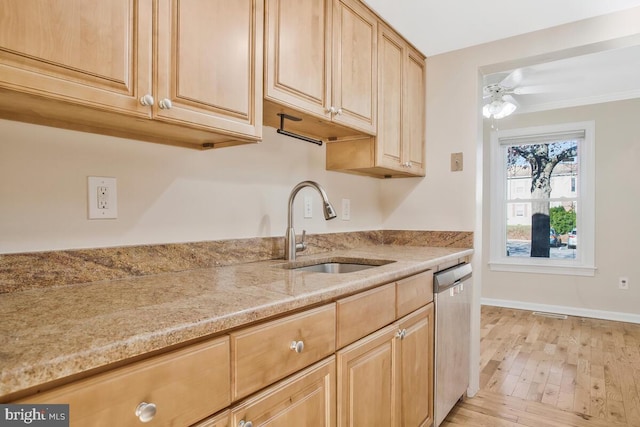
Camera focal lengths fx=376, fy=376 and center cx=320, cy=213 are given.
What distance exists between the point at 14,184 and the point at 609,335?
14.3ft

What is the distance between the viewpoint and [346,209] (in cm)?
238

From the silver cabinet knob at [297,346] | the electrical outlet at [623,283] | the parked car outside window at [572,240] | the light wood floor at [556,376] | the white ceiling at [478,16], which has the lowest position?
the light wood floor at [556,376]

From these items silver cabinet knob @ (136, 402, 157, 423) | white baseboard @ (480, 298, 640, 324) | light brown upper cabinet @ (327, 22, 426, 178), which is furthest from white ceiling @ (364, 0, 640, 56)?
white baseboard @ (480, 298, 640, 324)

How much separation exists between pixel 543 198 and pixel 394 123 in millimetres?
3020

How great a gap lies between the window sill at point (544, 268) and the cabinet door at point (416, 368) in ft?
10.2

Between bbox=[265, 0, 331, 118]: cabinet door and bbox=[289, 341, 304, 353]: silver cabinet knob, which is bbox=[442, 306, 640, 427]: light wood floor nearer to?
bbox=[289, 341, 304, 353]: silver cabinet knob

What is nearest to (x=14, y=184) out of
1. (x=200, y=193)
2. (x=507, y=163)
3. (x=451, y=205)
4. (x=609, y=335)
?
(x=200, y=193)

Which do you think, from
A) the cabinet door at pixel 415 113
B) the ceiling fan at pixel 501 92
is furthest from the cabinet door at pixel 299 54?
the ceiling fan at pixel 501 92

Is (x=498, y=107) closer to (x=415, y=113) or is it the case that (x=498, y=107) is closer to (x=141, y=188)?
(x=415, y=113)

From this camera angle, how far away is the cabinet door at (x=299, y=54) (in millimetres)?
1359

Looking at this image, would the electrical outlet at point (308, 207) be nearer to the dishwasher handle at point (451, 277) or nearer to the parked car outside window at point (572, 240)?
the dishwasher handle at point (451, 277)

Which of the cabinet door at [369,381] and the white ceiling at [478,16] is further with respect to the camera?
the white ceiling at [478,16]

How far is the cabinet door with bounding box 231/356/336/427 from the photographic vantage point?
869 mm

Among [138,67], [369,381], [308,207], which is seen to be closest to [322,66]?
[308,207]
